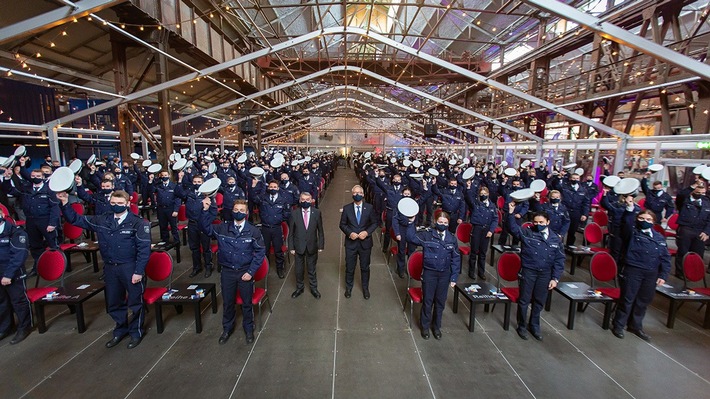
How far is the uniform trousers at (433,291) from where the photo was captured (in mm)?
4133

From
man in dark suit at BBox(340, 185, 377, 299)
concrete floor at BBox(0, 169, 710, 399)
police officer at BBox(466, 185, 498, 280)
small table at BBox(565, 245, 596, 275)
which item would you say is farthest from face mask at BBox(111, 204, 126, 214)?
small table at BBox(565, 245, 596, 275)

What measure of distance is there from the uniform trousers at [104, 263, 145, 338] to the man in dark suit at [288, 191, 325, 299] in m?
2.19

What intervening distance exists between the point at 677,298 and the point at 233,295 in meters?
6.12

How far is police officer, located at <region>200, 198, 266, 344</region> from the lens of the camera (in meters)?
3.95

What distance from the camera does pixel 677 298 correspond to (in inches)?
173

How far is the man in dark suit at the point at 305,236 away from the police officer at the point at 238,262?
114 centimetres

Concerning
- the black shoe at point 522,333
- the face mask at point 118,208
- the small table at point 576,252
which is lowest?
the black shoe at point 522,333

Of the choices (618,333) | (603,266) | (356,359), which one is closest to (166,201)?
(356,359)

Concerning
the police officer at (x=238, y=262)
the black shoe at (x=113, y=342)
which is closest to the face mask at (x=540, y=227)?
the police officer at (x=238, y=262)

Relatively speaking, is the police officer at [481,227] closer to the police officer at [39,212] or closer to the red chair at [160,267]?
the red chair at [160,267]

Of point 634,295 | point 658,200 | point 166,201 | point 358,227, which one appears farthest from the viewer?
point 166,201

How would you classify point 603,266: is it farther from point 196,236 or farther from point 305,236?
point 196,236

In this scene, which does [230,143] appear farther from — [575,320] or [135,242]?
[575,320]

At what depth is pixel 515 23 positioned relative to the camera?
49.8 feet
